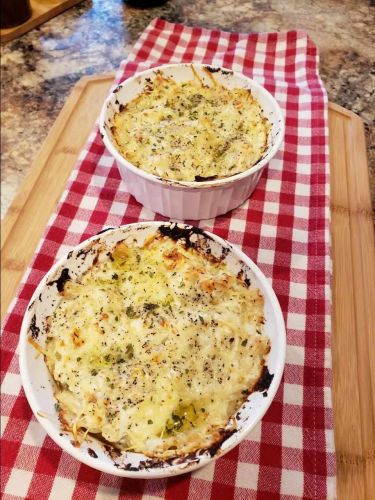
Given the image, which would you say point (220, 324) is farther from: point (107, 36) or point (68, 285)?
point (107, 36)

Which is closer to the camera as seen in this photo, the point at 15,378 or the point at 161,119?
the point at 15,378

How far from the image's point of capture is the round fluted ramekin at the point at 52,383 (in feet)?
2.89

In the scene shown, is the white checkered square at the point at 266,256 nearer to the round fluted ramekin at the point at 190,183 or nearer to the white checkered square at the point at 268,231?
the white checkered square at the point at 268,231

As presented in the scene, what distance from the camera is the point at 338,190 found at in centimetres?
158

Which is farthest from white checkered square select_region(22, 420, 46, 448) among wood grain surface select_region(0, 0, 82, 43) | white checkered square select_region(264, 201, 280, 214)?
wood grain surface select_region(0, 0, 82, 43)

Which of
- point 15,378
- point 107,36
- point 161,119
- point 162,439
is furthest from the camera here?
point 107,36

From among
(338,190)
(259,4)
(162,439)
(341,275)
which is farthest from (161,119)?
(259,4)

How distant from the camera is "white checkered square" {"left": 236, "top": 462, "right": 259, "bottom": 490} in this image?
40.0 inches

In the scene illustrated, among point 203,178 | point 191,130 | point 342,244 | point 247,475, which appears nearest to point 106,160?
point 191,130

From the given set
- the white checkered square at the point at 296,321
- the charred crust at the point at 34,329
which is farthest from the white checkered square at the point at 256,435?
the charred crust at the point at 34,329

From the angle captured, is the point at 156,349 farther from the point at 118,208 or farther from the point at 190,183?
the point at 118,208

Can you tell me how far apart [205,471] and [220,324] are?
1.04 ft

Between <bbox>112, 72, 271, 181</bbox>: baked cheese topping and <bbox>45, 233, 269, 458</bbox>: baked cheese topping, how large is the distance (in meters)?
0.33

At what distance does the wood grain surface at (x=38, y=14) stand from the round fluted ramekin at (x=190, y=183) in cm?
91
